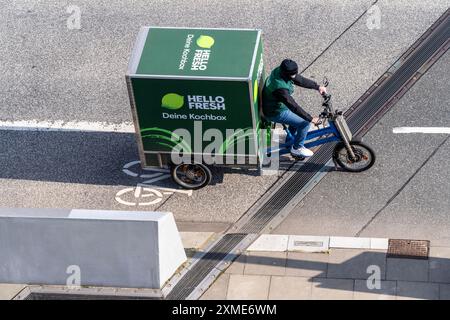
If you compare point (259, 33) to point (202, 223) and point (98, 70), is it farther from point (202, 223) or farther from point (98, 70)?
point (98, 70)

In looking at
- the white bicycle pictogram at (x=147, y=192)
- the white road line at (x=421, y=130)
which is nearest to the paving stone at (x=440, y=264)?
the white road line at (x=421, y=130)

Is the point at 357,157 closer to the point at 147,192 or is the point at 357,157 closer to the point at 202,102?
the point at 202,102

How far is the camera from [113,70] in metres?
15.8

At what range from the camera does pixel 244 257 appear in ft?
41.2

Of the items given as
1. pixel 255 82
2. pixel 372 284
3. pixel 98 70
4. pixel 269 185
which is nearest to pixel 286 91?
pixel 255 82

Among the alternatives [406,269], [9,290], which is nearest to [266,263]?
→ [406,269]

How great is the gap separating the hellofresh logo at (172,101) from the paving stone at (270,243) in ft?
7.32

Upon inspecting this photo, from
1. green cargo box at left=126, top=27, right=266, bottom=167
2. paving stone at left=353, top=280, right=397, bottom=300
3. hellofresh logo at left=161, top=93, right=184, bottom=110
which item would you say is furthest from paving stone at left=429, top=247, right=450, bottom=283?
hellofresh logo at left=161, top=93, right=184, bottom=110

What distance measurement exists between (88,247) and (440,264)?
15.5 ft

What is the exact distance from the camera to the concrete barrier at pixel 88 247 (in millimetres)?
11781

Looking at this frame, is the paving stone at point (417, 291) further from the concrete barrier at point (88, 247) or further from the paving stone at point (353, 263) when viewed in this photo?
the concrete barrier at point (88, 247)

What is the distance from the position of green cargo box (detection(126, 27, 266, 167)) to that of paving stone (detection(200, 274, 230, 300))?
72.4 inches

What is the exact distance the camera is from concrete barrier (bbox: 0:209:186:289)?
38.7ft

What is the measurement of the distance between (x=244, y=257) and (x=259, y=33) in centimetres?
317
